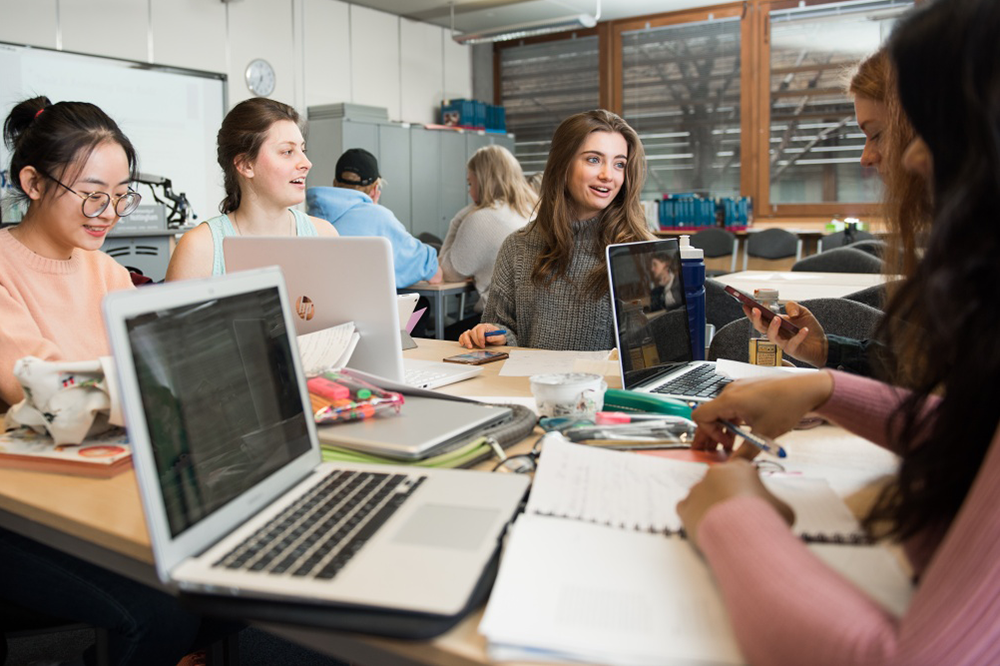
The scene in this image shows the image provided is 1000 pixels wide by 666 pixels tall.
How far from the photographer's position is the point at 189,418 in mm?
922

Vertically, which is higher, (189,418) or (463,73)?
(463,73)

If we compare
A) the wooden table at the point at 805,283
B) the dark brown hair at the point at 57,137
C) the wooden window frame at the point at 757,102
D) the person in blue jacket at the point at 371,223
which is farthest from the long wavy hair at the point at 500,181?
the wooden window frame at the point at 757,102

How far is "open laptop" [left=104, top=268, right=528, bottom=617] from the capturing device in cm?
82

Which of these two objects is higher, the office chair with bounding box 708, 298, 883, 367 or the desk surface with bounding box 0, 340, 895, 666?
the office chair with bounding box 708, 298, 883, 367

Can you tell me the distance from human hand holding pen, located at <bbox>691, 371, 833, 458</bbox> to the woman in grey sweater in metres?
1.21

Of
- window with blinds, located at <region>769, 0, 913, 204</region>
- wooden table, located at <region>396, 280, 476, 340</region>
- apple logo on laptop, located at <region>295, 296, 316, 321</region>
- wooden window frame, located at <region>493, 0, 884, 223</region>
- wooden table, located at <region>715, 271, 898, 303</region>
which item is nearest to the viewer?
apple logo on laptop, located at <region>295, 296, 316, 321</region>

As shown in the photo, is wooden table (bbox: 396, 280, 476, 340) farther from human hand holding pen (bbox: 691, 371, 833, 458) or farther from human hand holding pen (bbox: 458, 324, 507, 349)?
human hand holding pen (bbox: 691, 371, 833, 458)

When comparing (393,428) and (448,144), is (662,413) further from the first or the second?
(448,144)

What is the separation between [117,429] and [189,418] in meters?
0.56

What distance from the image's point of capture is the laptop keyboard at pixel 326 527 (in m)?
0.86

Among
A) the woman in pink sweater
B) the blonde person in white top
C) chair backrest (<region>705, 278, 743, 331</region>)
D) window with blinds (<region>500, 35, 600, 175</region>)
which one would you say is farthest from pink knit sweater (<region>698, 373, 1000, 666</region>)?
window with blinds (<region>500, 35, 600, 175</region>)

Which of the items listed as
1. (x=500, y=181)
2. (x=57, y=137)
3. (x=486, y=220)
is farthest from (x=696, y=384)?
(x=500, y=181)

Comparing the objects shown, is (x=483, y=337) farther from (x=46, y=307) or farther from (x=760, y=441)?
(x=760, y=441)

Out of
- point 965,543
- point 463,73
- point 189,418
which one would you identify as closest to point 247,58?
point 463,73
